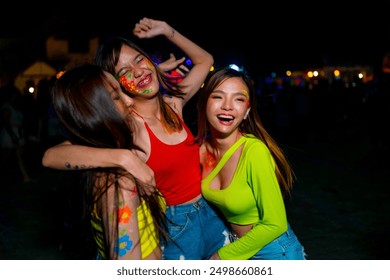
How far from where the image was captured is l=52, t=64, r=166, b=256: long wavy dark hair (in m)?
2.08

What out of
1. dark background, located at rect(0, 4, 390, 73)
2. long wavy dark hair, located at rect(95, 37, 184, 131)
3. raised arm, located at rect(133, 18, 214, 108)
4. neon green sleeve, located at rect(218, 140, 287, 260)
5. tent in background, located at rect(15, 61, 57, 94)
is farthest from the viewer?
tent in background, located at rect(15, 61, 57, 94)

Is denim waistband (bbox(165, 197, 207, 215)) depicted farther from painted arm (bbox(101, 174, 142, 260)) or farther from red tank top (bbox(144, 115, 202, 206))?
painted arm (bbox(101, 174, 142, 260))

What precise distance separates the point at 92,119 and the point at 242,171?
909mm

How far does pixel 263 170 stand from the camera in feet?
8.59

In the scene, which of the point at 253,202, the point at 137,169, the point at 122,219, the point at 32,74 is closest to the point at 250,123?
the point at 253,202

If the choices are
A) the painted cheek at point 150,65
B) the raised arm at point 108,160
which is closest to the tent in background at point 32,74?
the painted cheek at point 150,65

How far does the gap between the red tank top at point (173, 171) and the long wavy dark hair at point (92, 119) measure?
0.59 meters

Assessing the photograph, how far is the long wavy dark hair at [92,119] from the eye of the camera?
2080mm

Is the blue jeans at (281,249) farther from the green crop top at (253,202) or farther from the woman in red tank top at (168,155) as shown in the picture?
the woman in red tank top at (168,155)

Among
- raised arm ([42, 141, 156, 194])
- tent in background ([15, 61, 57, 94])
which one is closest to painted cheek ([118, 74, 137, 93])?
raised arm ([42, 141, 156, 194])

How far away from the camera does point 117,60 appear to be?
115 inches

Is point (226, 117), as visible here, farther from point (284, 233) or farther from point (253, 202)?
point (284, 233)

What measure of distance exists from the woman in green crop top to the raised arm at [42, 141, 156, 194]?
2.07 feet
